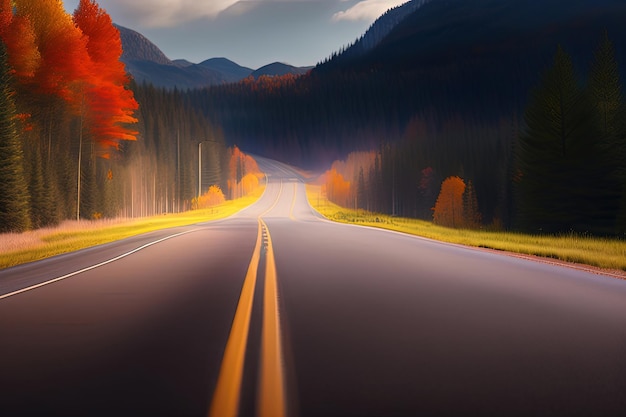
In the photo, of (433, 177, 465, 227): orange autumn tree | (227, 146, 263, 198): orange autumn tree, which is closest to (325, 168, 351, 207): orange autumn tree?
(227, 146, 263, 198): orange autumn tree

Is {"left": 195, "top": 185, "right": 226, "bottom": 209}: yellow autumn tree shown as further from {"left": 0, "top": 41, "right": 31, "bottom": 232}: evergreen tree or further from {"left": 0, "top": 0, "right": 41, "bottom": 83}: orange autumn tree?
{"left": 0, "top": 41, "right": 31, "bottom": 232}: evergreen tree

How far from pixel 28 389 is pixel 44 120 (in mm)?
42896

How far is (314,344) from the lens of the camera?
603 centimetres

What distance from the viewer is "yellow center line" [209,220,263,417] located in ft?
13.6

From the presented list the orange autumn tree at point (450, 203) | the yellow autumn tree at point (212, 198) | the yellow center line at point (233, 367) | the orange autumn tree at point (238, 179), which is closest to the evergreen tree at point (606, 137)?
the yellow center line at point (233, 367)

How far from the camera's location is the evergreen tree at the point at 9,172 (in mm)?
30812

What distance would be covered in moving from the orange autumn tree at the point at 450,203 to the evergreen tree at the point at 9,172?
277 ft

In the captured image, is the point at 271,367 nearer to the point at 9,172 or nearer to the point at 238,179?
the point at 9,172

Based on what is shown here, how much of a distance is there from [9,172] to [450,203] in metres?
88.6

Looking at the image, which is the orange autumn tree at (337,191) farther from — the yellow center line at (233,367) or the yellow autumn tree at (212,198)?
the yellow center line at (233,367)

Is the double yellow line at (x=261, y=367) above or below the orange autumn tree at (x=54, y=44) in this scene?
below

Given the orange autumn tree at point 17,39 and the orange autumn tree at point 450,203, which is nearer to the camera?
the orange autumn tree at point 17,39

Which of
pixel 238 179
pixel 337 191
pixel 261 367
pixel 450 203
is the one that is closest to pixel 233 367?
pixel 261 367

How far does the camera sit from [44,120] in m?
42.8
